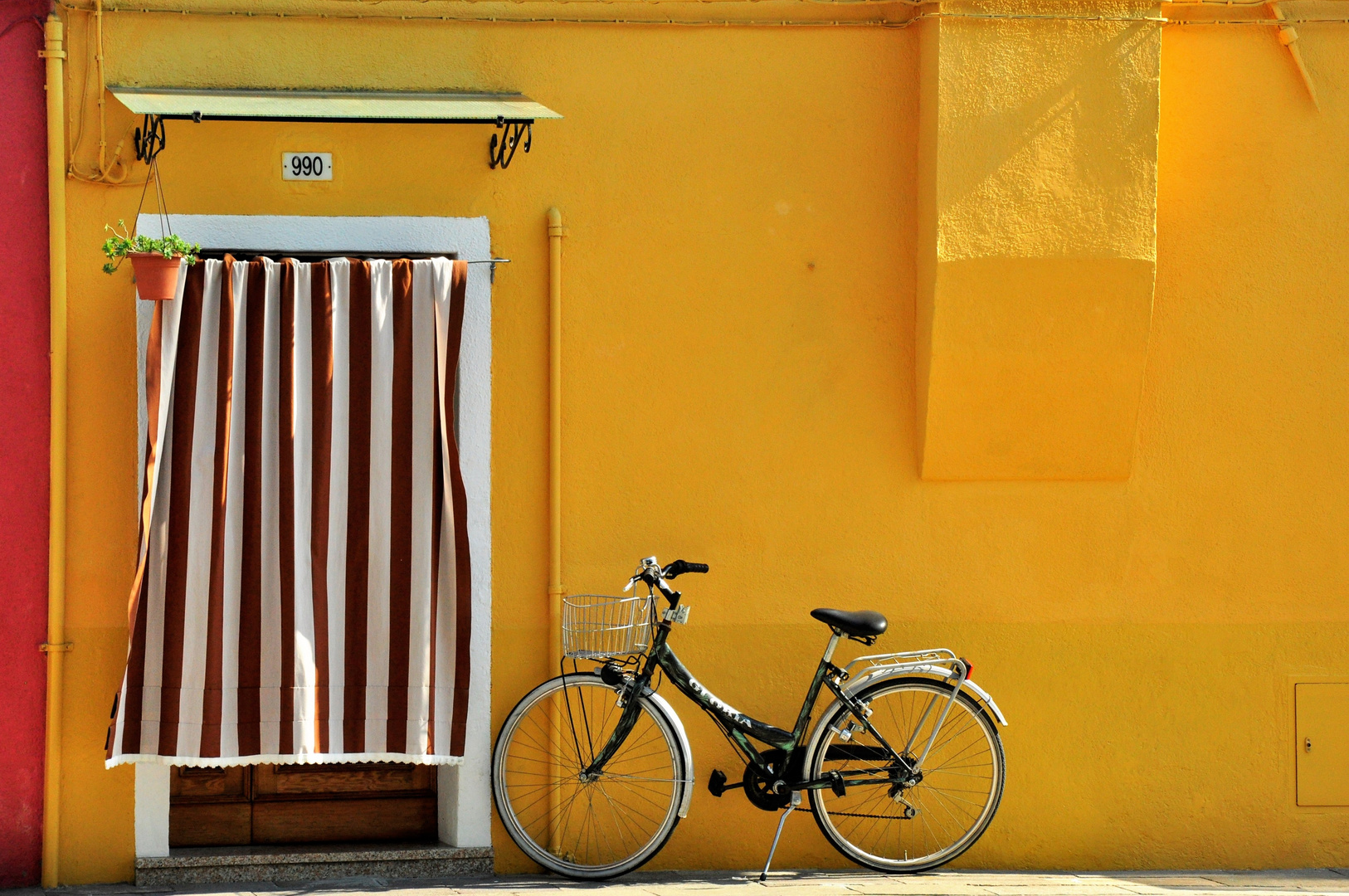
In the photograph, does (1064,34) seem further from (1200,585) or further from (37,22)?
(37,22)

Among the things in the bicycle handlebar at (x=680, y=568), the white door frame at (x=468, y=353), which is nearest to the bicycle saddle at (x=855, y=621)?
the bicycle handlebar at (x=680, y=568)

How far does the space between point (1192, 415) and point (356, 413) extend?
3818 millimetres

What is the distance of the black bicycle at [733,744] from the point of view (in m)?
5.43

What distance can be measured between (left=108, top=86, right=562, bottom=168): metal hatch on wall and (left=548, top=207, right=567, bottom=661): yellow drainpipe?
470 mm

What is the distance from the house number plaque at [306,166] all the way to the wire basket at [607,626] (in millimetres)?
2196

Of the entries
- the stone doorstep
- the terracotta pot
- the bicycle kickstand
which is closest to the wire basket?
the bicycle kickstand

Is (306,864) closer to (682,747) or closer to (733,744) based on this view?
(682,747)

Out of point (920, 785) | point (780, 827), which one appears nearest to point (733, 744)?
point (780, 827)

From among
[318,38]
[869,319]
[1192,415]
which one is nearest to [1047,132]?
[869,319]

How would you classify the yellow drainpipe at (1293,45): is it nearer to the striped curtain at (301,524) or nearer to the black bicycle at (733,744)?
the black bicycle at (733,744)

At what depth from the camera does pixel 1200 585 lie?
5.93m

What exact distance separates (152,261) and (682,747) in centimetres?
297

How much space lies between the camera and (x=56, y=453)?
5.44 meters

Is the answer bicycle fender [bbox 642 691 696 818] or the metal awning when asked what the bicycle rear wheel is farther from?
the metal awning
